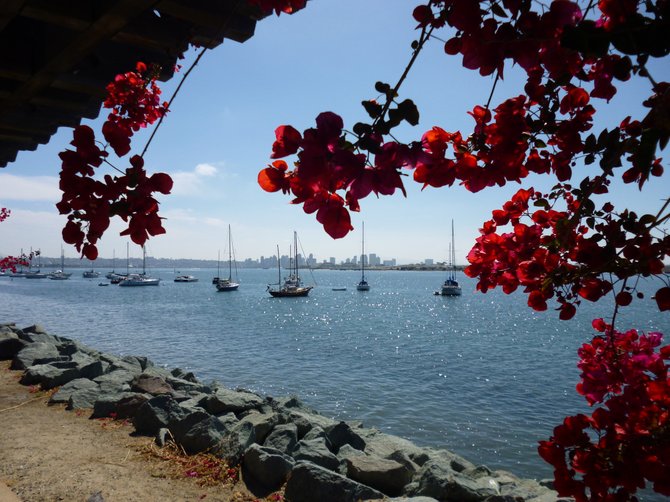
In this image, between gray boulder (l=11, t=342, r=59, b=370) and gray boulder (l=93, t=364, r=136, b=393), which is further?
gray boulder (l=11, t=342, r=59, b=370)

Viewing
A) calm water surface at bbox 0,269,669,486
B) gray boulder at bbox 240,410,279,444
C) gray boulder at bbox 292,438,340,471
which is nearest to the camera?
gray boulder at bbox 292,438,340,471

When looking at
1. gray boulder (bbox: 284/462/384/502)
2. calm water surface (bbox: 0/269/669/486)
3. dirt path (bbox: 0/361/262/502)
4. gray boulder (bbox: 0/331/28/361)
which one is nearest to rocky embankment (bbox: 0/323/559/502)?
gray boulder (bbox: 284/462/384/502)

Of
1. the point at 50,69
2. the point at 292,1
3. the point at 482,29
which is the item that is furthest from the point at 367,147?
the point at 50,69

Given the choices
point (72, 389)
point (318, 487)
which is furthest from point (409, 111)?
point (72, 389)

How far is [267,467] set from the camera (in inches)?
201

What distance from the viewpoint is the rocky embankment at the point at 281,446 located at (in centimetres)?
506

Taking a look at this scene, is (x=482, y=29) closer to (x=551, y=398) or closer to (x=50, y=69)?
(x=50, y=69)

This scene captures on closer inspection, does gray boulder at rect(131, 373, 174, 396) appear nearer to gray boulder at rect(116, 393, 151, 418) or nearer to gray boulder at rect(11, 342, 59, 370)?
gray boulder at rect(116, 393, 151, 418)

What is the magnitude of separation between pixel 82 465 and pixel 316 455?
2979 mm

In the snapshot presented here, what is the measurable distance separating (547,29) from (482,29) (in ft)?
0.59

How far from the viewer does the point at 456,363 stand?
77.2 feet

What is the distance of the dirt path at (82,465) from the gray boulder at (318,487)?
49cm

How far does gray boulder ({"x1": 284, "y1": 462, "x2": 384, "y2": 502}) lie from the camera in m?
4.72

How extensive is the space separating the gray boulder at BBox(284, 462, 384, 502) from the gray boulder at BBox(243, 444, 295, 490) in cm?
21
